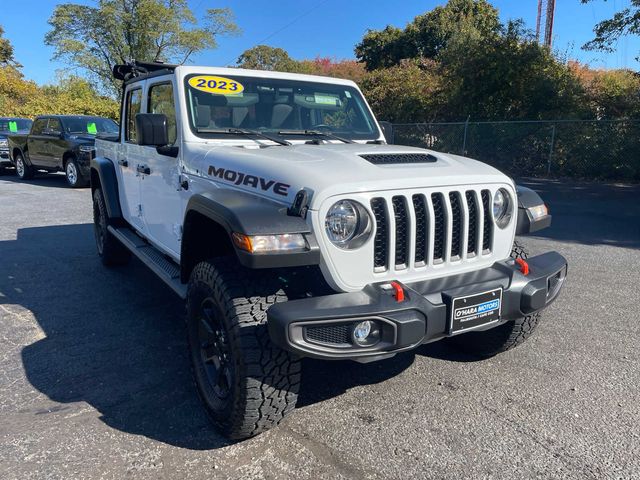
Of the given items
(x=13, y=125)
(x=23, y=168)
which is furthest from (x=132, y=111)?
(x=13, y=125)

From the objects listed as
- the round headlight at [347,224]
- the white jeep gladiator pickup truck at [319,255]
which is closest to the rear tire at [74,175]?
the white jeep gladiator pickup truck at [319,255]

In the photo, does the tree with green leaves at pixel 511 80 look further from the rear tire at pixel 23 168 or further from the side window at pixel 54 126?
the rear tire at pixel 23 168

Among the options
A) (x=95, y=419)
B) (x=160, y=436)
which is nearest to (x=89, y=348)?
(x=95, y=419)

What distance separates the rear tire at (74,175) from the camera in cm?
1225

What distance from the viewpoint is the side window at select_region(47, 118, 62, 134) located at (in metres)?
12.6

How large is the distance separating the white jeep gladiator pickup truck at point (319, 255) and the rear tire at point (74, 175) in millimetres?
9691

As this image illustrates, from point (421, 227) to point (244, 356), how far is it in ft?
3.61

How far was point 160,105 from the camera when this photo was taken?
13.4ft

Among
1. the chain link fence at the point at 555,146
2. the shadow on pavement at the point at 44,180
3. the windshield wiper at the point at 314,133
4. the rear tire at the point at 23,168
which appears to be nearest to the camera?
the windshield wiper at the point at 314,133

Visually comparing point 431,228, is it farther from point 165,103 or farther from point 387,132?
point 165,103

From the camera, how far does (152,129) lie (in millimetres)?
3375

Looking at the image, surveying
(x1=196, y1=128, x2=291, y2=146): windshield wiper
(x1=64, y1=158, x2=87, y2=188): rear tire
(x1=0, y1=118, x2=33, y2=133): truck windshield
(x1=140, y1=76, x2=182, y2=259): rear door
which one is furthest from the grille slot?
(x1=0, y1=118, x2=33, y2=133): truck windshield

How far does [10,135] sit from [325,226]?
15783 millimetres

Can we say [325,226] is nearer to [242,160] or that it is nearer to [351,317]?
[351,317]
